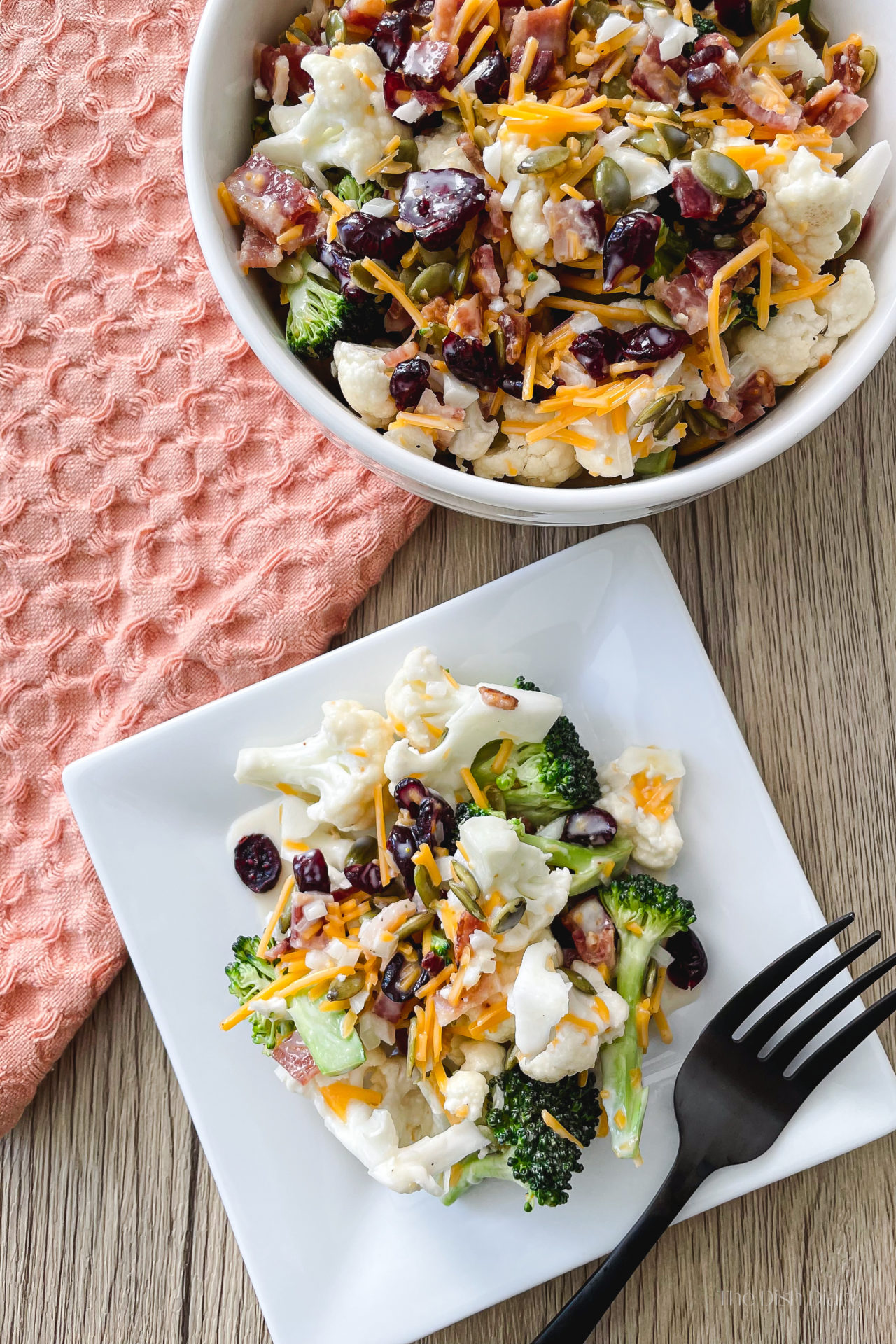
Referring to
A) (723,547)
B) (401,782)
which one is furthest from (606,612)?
(401,782)

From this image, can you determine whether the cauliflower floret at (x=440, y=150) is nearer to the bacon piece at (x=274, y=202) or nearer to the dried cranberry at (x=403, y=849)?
the bacon piece at (x=274, y=202)

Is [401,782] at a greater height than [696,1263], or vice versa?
[401,782]

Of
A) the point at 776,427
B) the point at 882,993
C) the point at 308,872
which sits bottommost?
the point at 882,993

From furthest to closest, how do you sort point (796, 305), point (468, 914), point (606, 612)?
point (606, 612) → point (468, 914) → point (796, 305)

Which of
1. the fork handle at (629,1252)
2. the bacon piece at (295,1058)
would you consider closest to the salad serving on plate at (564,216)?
the bacon piece at (295,1058)

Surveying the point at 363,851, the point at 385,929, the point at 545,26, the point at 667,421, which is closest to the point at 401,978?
the point at 385,929

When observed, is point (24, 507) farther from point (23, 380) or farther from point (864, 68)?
point (864, 68)
